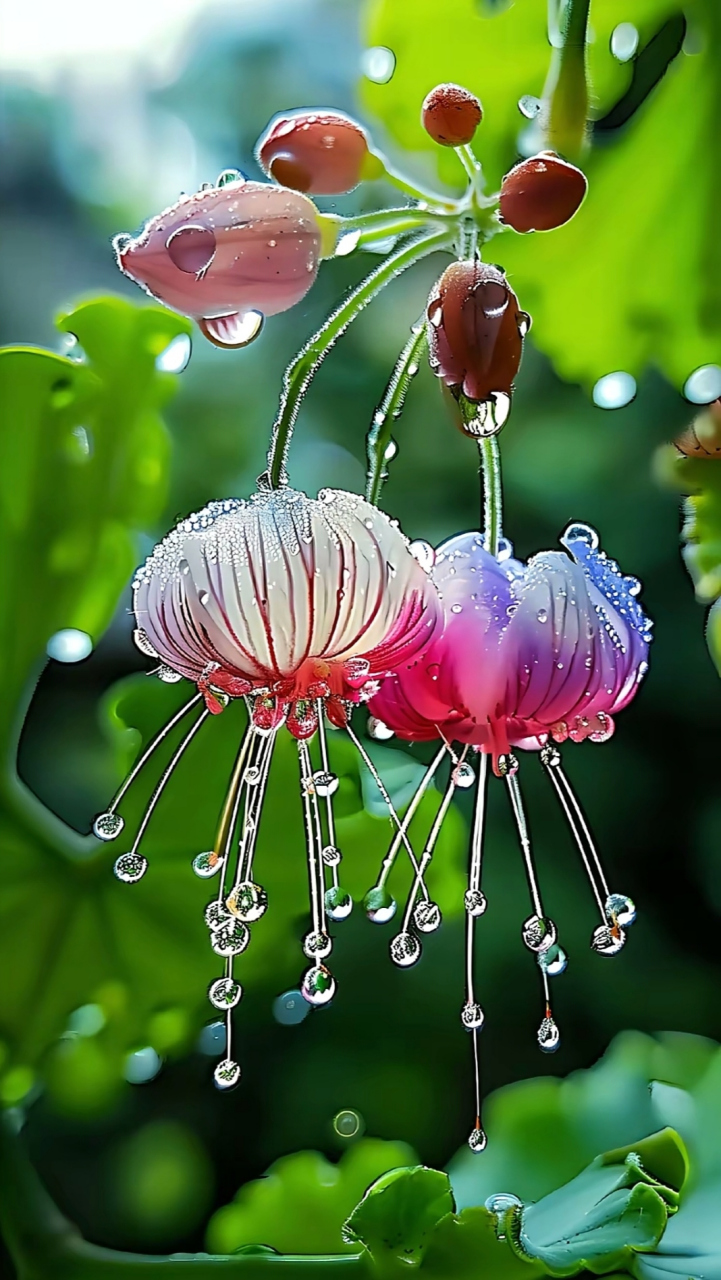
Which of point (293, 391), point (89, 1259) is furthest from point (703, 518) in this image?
point (89, 1259)

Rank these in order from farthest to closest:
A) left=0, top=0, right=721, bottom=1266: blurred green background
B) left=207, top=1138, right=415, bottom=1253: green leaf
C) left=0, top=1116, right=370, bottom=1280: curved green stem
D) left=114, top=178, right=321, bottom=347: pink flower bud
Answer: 1. left=0, top=0, right=721, bottom=1266: blurred green background
2. left=207, top=1138, right=415, bottom=1253: green leaf
3. left=0, top=1116, right=370, bottom=1280: curved green stem
4. left=114, top=178, right=321, bottom=347: pink flower bud

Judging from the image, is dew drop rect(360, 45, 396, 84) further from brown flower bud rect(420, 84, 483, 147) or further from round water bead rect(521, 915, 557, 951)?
round water bead rect(521, 915, 557, 951)

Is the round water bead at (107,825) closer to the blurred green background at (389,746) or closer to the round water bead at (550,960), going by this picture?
the round water bead at (550,960)

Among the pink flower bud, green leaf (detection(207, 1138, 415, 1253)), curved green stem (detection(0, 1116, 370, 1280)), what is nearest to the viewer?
the pink flower bud

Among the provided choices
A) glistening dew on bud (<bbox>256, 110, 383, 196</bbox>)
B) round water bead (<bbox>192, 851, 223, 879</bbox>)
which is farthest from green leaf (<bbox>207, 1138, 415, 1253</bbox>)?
glistening dew on bud (<bbox>256, 110, 383, 196</bbox>)

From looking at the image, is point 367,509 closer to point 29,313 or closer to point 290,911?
point 290,911

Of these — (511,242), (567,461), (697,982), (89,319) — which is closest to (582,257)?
(511,242)

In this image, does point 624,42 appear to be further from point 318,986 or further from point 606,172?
point 318,986
